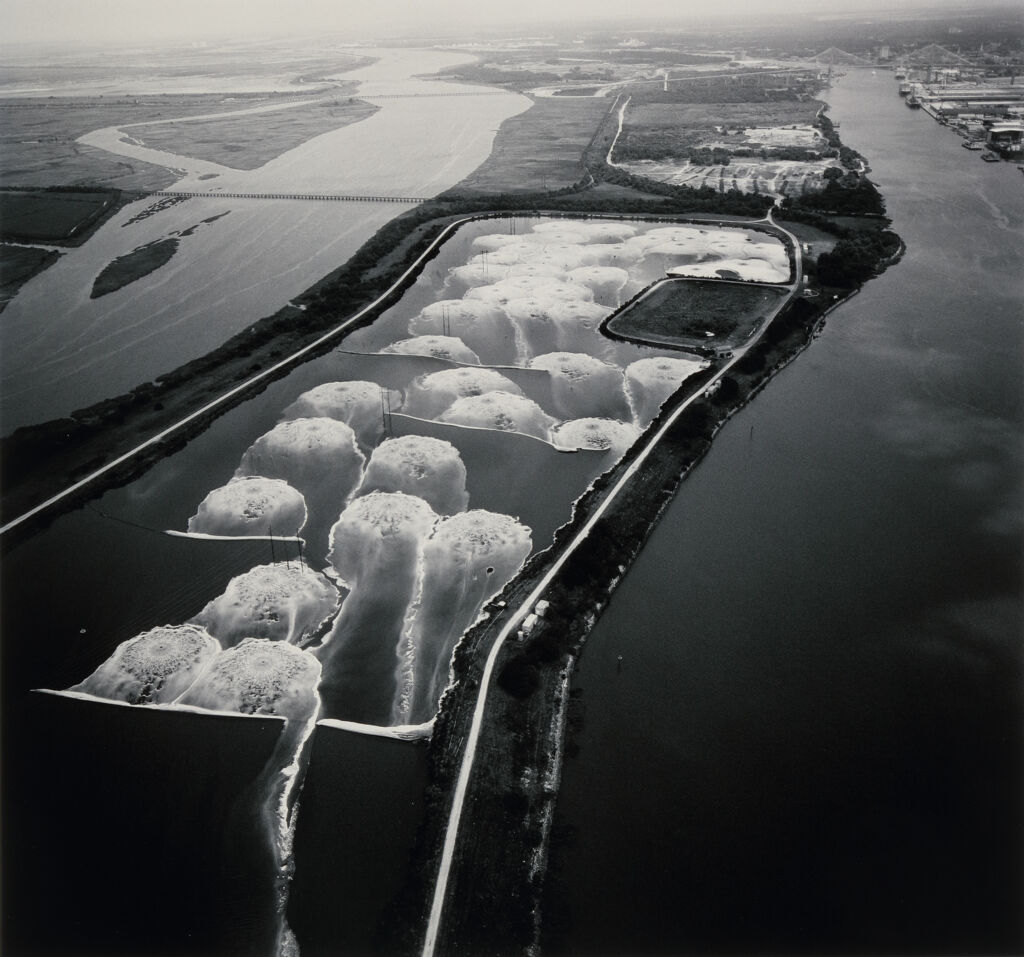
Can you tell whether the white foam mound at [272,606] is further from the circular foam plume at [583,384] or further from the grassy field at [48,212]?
the grassy field at [48,212]

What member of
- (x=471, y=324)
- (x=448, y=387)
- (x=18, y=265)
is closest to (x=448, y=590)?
(x=448, y=387)

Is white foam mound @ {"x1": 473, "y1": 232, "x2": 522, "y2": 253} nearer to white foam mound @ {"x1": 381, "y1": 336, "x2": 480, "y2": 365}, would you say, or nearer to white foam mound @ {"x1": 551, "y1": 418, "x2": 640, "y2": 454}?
white foam mound @ {"x1": 381, "y1": 336, "x2": 480, "y2": 365}

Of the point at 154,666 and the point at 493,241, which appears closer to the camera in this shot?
the point at 154,666

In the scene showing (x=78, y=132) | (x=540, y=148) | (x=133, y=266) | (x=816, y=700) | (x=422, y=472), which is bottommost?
(x=816, y=700)

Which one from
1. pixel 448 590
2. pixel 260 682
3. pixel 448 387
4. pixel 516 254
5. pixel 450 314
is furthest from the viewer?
pixel 516 254

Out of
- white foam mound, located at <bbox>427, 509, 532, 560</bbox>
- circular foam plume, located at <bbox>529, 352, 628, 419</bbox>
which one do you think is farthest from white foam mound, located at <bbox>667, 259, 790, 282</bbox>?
white foam mound, located at <bbox>427, 509, 532, 560</bbox>

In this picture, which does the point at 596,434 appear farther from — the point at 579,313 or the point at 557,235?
the point at 557,235

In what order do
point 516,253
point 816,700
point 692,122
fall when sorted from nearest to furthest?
1. point 816,700
2. point 516,253
3. point 692,122
